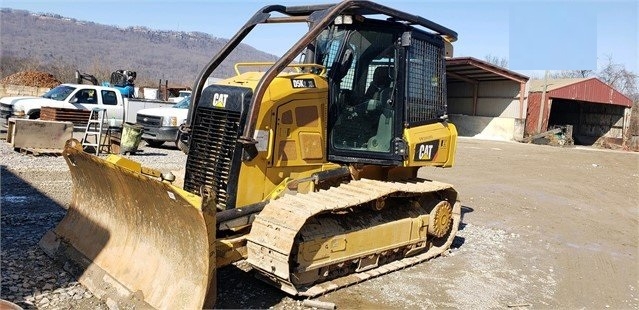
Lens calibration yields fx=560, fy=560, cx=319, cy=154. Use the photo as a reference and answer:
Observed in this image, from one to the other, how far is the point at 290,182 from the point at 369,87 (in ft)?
4.76

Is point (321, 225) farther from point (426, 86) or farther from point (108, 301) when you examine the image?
point (426, 86)

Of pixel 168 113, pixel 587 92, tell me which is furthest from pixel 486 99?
pixel 168 113

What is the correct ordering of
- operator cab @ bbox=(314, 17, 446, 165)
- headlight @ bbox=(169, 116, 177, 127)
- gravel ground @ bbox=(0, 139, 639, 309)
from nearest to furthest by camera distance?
1. gravel ground @ bbox=(0, 139, 639, 309)
2. operator cab @ bbox=(314, 17, 446, 165)
3. headlight @ bbox=(169, 116, 177, 127)

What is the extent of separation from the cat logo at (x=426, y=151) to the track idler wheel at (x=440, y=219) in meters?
0.59

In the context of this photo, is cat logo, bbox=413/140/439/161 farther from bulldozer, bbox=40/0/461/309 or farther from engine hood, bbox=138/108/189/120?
engine hood, bbox=138/108/189/120

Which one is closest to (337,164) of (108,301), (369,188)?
(369,188)

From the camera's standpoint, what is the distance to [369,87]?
6145 millimetres

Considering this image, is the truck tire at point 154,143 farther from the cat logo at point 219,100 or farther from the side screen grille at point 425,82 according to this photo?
the cat logo at point 219,100

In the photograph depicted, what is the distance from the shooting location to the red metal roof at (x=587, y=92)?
2954cm

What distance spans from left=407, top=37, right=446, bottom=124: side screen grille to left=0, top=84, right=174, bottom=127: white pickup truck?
12379 millimetres

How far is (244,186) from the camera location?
5.30 m

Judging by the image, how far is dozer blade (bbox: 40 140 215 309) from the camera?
4484 millimetres

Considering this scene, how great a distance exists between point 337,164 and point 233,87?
1.43 m

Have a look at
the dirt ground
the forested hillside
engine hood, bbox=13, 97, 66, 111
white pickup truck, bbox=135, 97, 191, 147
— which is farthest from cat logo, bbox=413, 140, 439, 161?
A: the forested hillside
